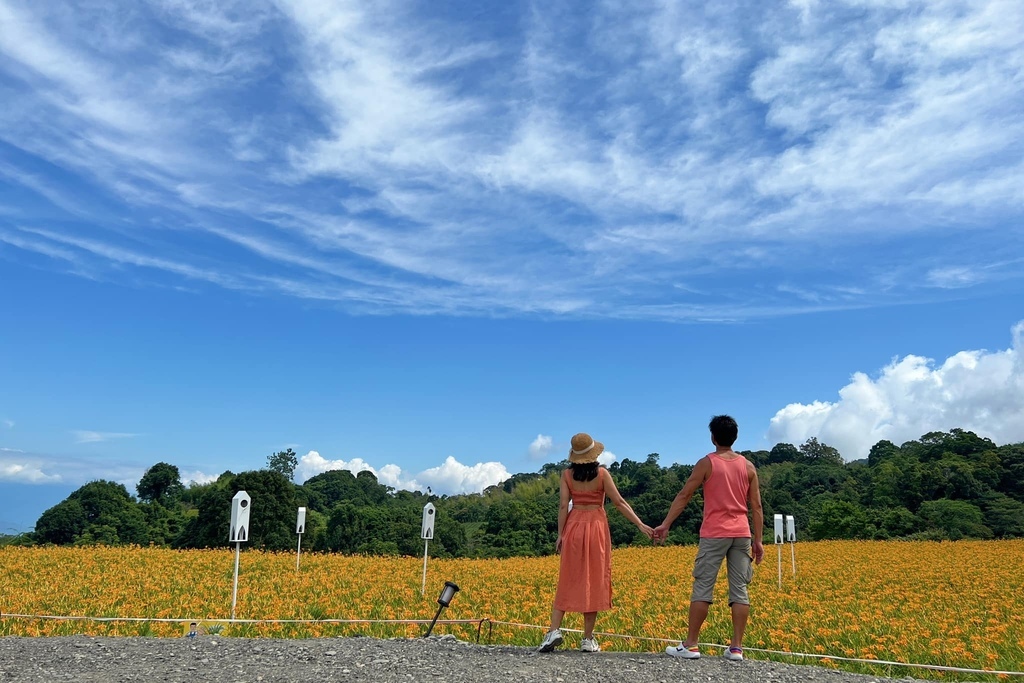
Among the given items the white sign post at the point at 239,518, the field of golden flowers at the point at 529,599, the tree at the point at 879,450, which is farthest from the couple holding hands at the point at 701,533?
the tree at the point at 879,450

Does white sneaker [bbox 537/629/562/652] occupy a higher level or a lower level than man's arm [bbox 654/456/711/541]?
lower

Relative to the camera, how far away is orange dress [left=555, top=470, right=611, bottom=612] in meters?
7.14

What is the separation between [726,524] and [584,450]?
1.48 metres

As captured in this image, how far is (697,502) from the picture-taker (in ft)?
130

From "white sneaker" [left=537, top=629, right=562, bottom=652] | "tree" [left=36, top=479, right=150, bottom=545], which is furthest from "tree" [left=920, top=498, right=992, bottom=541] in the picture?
"tree" [left=36, top=479, right=150, bottom=545]

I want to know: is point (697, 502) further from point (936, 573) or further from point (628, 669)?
point (628, 669)

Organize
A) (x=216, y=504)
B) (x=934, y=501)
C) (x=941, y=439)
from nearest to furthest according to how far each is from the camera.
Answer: (x=216, y=504) < (x=934, y=501) < (x=941, y=439)

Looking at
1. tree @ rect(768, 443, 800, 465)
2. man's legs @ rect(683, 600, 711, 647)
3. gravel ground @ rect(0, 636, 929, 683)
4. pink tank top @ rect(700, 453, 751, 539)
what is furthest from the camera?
tree @ rect(768, 443, 800, 465)

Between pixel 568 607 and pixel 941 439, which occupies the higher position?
pixel 941 439

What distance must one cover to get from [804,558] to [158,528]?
3112 centimetres

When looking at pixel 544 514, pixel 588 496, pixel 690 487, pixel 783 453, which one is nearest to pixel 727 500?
pixel 690 487

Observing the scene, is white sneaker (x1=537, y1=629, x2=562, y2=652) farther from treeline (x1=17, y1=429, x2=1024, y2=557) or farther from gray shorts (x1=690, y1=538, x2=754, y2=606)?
treeline (x1=17, y1=429, x2=1024, y2=557)

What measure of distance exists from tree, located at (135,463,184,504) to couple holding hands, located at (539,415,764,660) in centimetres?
5033

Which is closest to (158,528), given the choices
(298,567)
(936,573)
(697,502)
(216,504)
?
(216,504)
